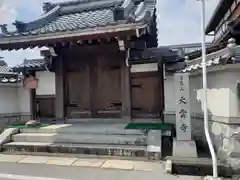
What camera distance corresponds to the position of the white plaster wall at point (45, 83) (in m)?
10.5

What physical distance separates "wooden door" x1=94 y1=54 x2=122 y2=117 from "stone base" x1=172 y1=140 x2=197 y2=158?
3719mm

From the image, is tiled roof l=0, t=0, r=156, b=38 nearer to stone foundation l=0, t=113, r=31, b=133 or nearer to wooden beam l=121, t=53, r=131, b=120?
wooden beam l=121, t=53, r=131, b=120

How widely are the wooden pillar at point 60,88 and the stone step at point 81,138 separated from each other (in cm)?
178

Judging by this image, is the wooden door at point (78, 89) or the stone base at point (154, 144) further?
the wooden door at point (78, 89)

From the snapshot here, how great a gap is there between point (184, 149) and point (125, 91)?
3774mm

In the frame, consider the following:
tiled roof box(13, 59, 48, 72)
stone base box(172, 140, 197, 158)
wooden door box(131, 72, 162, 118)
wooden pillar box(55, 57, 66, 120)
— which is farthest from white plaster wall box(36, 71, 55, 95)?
stone base box(172, 140, 197, 158)

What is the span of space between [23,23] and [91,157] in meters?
5.36

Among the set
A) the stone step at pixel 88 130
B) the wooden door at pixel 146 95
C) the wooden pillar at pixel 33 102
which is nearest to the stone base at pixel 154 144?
the stone step at pixel 88 130

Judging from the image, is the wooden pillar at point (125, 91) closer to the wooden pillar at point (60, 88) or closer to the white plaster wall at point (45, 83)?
the wooden pillar at point (60, 88)

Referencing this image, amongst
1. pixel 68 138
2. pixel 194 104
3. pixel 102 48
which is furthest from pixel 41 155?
pixel 194 104

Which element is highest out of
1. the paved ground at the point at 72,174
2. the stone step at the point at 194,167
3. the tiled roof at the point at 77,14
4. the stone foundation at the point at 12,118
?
the tiled roof at the point at 77,14

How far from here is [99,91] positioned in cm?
977

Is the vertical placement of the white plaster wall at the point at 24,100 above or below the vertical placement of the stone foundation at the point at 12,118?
above

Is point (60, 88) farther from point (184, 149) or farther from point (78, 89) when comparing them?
point (184, 149)
